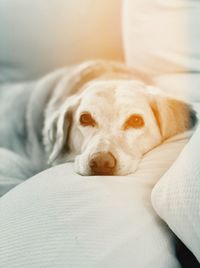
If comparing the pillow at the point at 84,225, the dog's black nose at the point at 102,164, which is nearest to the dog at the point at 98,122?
the dog's black nose at the point at 102,164

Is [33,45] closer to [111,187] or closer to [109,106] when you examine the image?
[109,106]

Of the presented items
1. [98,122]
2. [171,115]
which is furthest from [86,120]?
[171,115]

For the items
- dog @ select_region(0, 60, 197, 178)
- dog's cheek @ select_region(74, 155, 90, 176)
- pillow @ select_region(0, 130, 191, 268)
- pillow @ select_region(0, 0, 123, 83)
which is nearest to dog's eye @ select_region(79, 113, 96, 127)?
dog @ select_region(0, 60, 197, 178)

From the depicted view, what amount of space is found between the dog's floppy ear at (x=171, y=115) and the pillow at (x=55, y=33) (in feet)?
1.22

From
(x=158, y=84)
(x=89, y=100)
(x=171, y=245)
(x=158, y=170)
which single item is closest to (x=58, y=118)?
(x=89, y=100)

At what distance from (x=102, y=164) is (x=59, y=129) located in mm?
245

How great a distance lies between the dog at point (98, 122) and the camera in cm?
105

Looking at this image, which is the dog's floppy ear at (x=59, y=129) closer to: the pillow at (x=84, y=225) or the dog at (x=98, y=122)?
the dog at (x=98, y=122)

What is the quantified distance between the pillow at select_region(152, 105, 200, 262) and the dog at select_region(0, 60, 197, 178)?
160 mm

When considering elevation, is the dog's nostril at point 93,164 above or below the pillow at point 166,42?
below

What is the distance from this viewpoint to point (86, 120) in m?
1.17

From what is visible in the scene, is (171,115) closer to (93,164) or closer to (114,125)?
(114,125)

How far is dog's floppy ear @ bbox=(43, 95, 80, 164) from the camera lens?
3.97 feet

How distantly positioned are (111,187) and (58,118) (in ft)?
1.34
